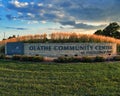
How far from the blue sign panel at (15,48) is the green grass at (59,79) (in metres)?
4.84

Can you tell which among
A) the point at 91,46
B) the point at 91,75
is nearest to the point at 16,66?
the point at 91,75

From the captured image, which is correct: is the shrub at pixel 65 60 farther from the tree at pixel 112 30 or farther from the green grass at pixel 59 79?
the tree at pixel 112 30

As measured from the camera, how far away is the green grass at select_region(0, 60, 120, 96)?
12398 millimetres

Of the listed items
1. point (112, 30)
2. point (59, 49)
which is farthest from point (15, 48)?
point (112, 30)

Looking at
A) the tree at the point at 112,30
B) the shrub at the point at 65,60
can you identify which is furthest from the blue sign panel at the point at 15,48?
the tree at the point at 112,30

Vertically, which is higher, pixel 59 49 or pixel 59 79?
pixel 59 49

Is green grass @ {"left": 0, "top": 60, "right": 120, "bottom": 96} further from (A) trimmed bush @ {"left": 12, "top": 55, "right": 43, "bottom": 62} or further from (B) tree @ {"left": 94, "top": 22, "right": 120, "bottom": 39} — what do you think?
(B) tree @ {"left": 94, "top": 22, "right": 120, "bottom": 39}

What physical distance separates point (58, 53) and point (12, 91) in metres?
11.6

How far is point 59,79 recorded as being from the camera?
1458cm

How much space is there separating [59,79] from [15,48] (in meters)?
10.1

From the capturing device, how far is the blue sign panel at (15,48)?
938 inches

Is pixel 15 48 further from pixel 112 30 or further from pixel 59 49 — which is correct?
pixel 112 30

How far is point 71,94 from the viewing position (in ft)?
→ 39.7

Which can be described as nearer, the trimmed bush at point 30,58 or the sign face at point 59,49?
the trimmed bush at point 30,58
